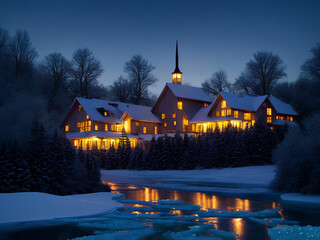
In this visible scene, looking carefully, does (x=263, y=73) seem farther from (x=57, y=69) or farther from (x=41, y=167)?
(x=41, y=167)

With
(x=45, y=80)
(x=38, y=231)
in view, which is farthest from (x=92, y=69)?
(x=38, y=231)

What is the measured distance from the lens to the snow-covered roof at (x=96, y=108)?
6050 centimetres

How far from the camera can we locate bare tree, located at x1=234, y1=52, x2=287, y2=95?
7488cm

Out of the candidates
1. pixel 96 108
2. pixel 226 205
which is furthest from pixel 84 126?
pixel 226 205

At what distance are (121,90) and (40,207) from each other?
70.9m

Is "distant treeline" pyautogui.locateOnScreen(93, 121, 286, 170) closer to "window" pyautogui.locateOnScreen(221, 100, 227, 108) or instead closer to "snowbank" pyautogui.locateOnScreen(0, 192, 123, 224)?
"window" pyautogui.locateOnScreen(221, 100, 227, 108)

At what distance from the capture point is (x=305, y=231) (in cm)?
1338

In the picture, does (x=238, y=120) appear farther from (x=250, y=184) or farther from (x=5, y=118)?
(x=5, y=118)

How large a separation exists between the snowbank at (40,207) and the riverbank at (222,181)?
12.4m

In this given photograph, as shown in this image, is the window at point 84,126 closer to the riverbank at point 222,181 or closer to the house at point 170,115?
the house at point 170,115

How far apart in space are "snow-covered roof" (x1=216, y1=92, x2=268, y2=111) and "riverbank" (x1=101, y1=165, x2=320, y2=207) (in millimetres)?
15756

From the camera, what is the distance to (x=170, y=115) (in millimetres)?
64062

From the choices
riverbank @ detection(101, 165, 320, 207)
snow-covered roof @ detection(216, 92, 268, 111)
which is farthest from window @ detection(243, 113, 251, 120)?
riverbank @ detection(101, 165, 320, 207)

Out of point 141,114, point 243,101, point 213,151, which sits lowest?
point 213,151
